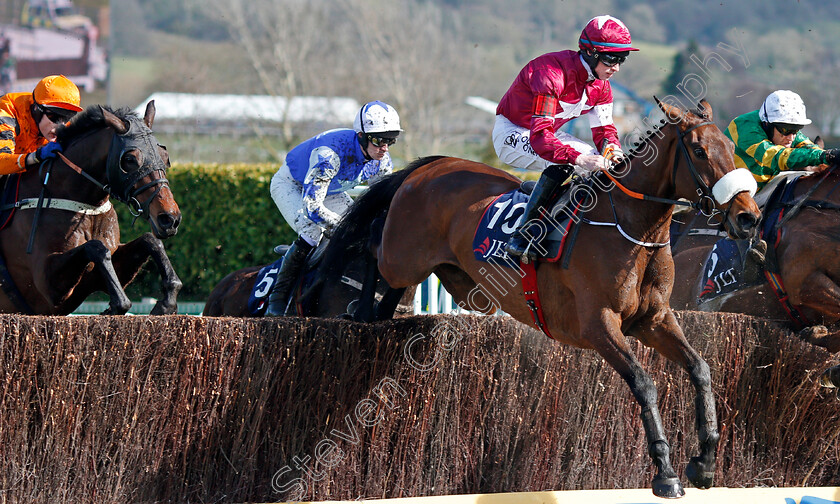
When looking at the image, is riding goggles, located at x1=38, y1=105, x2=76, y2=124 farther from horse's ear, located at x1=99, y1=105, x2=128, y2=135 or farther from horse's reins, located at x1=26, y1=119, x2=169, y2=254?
horse's ear, located at x1=99, y1=105, x2=128, y2=135

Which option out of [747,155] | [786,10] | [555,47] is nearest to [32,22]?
[747,155]

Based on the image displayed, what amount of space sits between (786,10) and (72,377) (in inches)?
2867

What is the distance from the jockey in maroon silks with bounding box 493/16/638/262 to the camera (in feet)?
14.9

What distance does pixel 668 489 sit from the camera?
12.9ft

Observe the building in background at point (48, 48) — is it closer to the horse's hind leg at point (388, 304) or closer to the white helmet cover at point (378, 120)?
the white helmet cover at point (378, 120)

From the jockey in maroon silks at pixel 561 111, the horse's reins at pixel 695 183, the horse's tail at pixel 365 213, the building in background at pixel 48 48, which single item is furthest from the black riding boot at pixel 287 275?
the building in background at pixel 48 48

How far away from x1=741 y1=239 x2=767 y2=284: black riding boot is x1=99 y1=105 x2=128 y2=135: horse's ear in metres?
4.17

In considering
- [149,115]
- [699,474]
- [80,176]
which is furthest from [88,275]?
[699,474]

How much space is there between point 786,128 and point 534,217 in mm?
2864

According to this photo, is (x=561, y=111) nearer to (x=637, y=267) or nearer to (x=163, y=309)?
(x=637, y=267)

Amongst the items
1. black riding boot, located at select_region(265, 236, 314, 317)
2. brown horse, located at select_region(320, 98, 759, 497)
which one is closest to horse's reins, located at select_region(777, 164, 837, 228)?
brown horse, located at select_region(320, 98, 759, 497)

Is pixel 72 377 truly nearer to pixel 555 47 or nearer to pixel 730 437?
pixel 730 437

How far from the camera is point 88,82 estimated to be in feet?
68.7

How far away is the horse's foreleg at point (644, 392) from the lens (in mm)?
3941
